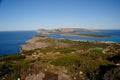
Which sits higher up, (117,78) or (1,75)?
(117,78)

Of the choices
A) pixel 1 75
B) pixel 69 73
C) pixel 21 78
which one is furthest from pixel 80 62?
pixel 1 75

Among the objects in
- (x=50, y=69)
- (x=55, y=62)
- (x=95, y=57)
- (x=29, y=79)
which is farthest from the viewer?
(x=95, y=57)

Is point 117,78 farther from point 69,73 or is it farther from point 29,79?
point 29,79

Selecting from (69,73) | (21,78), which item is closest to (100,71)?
(69,73)

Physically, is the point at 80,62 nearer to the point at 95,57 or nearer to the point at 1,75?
the point at 95,57

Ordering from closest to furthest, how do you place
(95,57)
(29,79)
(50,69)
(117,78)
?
1. (117,78)
2. (29,79)
3. (50,69)
4. (95,57)

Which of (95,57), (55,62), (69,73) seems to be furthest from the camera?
(95,57)

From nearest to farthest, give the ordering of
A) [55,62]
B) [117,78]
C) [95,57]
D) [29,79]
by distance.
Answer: [117,78] → [29,79] → [55,62] → [95,57]

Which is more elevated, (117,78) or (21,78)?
(117,78)

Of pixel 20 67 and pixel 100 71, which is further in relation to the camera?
pixel 20 67
